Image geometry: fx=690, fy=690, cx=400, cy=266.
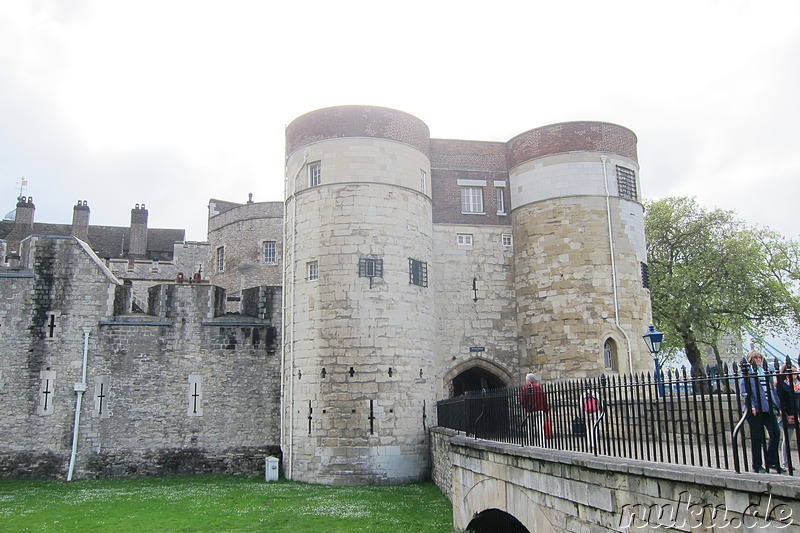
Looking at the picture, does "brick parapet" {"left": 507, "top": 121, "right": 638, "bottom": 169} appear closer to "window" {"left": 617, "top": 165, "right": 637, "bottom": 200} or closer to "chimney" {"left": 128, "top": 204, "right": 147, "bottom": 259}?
"window" {"left": 617, "top": 165, "right": 637, "bottom": 200}

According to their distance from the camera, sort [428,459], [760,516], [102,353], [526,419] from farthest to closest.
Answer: [102,353] < [428,459] < [526,419] < [760,516]

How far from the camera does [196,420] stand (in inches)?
896

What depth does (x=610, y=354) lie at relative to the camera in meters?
22.8

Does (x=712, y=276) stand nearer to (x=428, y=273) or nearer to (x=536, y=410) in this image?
(x=428, y=273)

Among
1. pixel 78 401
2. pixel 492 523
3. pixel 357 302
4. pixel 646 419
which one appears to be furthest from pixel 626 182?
pixel 78 401

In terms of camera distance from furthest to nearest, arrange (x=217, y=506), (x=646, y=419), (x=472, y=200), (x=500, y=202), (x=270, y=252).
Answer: (x=270, y=252) → (x=500, y=202) → (x=472, y=200) → (x=217, y=506) → (x=646, y=419)

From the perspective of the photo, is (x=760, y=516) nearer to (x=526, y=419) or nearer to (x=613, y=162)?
(x=526, y=419)

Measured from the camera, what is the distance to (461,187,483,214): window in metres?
25.2

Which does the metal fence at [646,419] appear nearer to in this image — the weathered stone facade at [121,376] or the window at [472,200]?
the weathered stone facade at [121,376]

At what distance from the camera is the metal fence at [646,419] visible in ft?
22.0

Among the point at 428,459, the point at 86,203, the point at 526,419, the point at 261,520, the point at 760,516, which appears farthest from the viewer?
the point at 86,203

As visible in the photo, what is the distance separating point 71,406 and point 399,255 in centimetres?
1146

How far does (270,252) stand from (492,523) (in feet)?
88.3

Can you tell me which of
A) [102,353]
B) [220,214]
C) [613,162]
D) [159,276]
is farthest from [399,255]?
[159,276]
